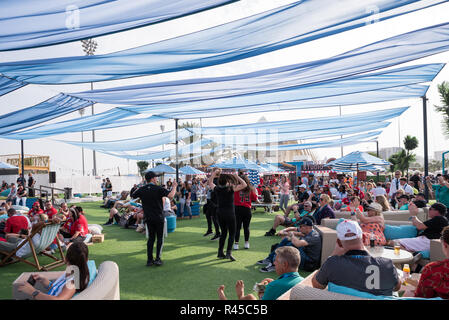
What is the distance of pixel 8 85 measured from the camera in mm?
5223

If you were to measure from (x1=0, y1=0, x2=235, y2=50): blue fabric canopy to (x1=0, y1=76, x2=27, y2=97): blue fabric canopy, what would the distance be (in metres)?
1.79

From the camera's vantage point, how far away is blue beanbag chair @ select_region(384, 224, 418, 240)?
4809 mm

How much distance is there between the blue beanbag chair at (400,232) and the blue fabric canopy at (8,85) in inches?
255

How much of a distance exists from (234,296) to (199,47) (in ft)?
9.94

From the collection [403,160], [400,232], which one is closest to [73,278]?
[400,232]

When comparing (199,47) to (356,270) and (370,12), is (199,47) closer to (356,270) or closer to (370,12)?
(370,12)

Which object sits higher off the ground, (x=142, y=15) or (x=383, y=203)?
(x=142, y=15)

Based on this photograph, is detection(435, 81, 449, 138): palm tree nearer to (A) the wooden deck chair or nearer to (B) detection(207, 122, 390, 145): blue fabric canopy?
(B) detection(207, 122, 390, 145): blue fabric canopy

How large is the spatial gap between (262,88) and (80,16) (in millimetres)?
3550

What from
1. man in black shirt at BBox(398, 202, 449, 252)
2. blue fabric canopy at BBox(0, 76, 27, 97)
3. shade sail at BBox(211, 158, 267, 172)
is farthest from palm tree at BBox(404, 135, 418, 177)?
blue fabric canopy at BBox(0, 76, 27, 97)

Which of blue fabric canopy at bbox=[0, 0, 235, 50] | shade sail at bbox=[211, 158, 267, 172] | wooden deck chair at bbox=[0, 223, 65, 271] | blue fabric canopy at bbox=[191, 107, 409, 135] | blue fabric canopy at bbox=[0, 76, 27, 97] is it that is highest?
blue fabric canopy at bbox=[0, 0, 235, 50]

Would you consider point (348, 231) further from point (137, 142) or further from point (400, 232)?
point (137, 142)
